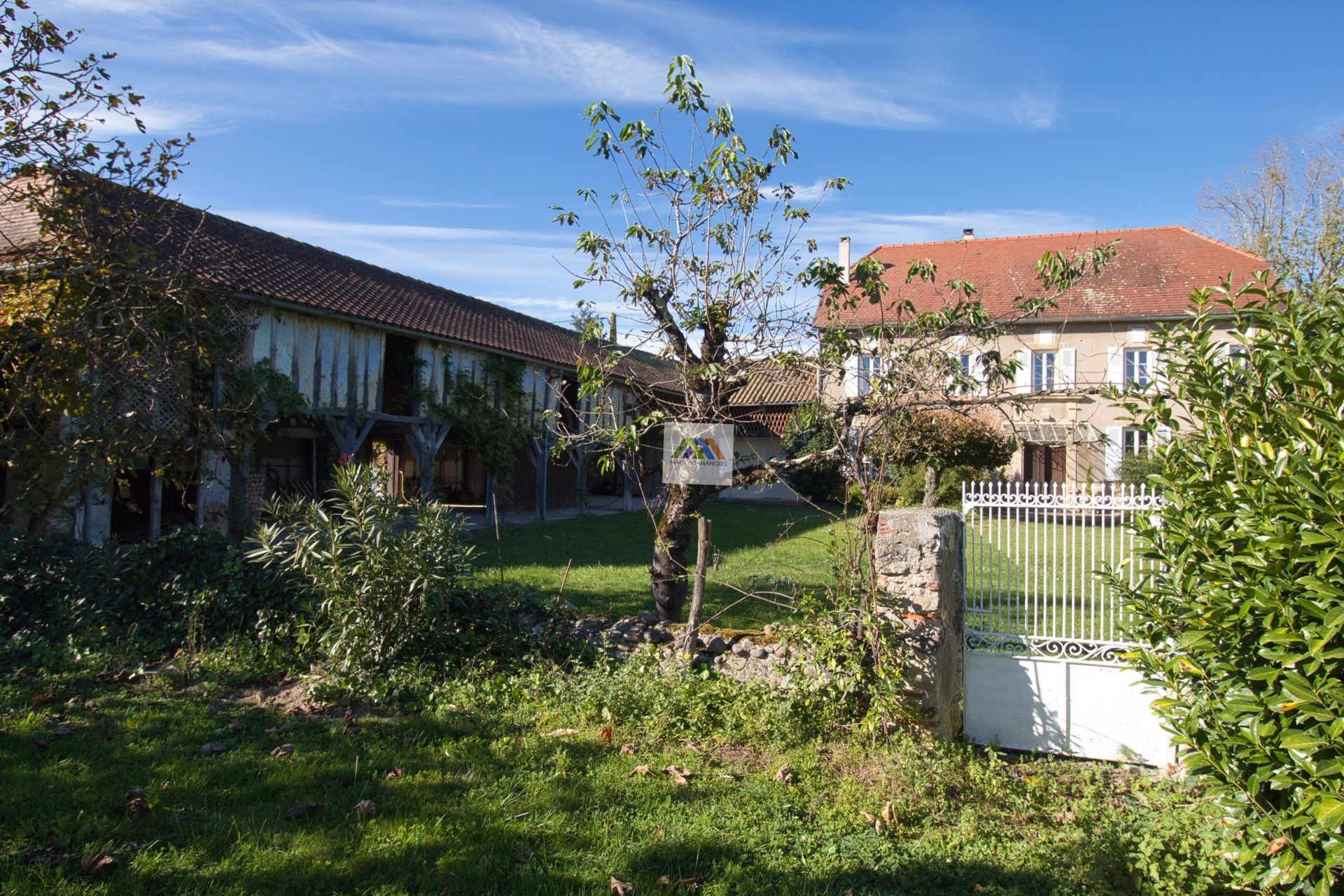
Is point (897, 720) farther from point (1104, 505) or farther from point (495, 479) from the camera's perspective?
point (495, 479)

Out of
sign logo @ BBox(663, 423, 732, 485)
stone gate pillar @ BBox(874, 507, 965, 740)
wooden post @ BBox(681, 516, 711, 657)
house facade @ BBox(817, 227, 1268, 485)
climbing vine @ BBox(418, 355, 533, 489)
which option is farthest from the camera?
house facade @ BBox(817, 227, 1268, 485)

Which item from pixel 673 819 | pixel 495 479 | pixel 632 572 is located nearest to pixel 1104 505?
pixel 673 819

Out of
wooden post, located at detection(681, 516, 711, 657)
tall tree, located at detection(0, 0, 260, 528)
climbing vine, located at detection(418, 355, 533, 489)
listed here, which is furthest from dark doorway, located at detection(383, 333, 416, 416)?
wooden post, located at detection(681, 516, 711, 657)

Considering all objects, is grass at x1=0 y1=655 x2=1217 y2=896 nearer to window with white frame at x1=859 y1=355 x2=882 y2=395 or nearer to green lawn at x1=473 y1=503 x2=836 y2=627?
green lawn at x1=473 y1=503 x2=836 y2=627

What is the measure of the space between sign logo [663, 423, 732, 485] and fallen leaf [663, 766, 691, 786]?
219 cm

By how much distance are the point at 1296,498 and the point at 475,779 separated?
11.9ft

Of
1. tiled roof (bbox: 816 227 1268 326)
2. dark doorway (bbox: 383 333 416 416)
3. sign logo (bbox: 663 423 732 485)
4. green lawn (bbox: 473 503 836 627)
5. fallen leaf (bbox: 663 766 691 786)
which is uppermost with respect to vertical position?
→ tiled roof (bbox: 816 227 1268 326)

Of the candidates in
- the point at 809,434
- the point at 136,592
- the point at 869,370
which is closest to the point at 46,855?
the point at 136,592

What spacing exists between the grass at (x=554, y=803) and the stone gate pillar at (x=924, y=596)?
319 mm

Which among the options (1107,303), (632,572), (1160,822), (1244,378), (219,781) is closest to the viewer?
(1244,378)

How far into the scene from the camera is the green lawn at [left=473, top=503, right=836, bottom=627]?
27.5 feet

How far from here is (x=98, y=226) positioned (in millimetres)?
6699

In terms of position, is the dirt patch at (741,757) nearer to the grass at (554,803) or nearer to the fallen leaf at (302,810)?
the grass at (554,803)

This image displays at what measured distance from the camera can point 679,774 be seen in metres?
4.30
